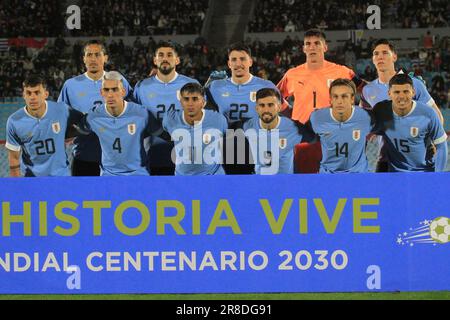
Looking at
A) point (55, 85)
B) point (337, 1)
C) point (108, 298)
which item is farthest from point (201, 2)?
point (108, 298)

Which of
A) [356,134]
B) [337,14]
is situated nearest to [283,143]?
Result: [356,134]

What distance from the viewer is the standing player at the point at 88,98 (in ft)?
23.2

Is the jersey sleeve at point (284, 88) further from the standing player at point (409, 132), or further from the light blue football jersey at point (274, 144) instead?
the standing player at point (409, 132)

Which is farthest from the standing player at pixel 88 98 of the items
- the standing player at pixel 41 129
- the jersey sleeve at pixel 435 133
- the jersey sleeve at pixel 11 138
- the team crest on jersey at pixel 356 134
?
the jersey sleeve at pixel 435 133

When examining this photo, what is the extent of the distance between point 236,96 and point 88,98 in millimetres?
1323

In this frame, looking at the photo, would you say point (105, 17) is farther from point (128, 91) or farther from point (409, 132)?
point (409, 132)

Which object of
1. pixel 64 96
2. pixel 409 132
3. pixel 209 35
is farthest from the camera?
pixel 209 35

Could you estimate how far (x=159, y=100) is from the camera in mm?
7020

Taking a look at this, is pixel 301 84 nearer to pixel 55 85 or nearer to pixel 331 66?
pixel 331 66

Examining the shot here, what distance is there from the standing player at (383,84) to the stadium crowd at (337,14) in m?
1.73

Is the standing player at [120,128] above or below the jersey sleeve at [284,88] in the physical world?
below

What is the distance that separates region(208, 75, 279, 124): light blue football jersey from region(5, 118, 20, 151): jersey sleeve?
177 cm
